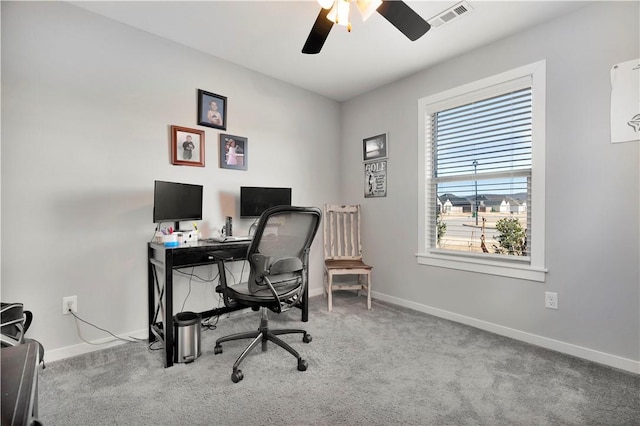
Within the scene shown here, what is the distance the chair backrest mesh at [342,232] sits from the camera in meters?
3.59

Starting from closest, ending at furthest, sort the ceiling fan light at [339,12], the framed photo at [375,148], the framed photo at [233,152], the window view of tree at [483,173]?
1. the ceiling fan light at [339,12]
2. the window view of tree at [483,173]
3. the framed photo at [233,152]
4. the framed photo at [375,148]

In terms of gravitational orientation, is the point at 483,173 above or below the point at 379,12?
below

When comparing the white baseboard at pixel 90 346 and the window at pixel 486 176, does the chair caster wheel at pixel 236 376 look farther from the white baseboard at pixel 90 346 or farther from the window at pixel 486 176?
the window at pixel 486 176

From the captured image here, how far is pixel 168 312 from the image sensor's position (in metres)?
2.04

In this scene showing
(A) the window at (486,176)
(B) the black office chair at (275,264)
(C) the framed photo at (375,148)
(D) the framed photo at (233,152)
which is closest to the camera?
(B) the black office chair at (275,264)

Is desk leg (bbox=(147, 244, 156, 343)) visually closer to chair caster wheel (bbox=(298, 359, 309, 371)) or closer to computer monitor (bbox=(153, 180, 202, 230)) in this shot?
computer monitor (bbox=(153, 180, 202, 230))

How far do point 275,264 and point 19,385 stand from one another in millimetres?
1355

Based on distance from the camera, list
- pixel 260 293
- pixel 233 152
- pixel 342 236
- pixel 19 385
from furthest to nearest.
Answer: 1. pixel 342 236
2. pixel 233 152
3. pixel 260 293
4. pixel 19 385

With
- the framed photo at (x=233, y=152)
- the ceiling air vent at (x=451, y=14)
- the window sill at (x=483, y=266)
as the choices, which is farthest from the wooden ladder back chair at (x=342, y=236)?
the ceiling air vent at (x=451, y=14)

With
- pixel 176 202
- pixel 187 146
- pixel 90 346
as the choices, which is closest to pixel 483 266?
pixel 176 202

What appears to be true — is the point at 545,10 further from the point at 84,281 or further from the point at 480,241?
the point at 84,281

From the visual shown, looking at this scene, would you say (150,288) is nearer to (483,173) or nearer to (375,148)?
(375,148)

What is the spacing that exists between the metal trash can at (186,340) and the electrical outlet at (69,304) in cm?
74

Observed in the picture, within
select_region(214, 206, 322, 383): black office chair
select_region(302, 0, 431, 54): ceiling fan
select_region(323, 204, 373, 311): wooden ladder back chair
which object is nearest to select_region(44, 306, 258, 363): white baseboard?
select_region(214, 206, 322, 383): black office chair
